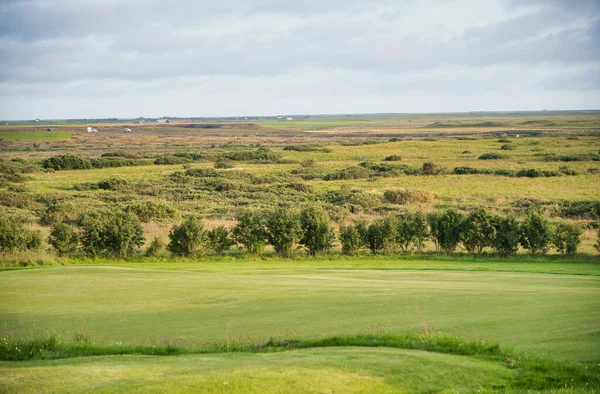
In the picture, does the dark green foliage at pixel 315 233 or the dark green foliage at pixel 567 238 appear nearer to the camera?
the dark green foliage at pixel 567 238

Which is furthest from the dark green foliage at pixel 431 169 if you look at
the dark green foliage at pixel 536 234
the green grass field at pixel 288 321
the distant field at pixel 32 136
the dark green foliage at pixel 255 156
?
the distant field at pixel 32 136

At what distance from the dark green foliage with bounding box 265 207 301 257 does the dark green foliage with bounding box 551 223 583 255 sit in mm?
11934

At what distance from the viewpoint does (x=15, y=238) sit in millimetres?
26766

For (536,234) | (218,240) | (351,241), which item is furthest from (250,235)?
(536,234)

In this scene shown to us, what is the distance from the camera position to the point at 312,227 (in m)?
29.8

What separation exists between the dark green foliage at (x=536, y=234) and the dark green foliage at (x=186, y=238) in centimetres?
1512

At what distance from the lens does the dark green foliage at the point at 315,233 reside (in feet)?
97.5

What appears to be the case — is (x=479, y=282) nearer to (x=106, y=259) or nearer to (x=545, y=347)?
(x=545, y=347)

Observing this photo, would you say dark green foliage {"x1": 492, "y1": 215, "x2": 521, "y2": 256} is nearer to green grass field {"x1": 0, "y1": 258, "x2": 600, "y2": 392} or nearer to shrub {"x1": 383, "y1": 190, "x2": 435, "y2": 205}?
green grass field {"x1": 0, "y1": 258, "x2": 600, "y2": 392}

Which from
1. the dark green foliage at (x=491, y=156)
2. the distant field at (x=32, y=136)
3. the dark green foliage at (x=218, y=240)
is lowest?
the dark green foliage at (x=218, y=240)

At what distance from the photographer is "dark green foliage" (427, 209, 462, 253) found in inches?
1155

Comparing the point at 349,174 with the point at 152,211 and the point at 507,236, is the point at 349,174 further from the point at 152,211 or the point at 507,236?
the point at 507,236

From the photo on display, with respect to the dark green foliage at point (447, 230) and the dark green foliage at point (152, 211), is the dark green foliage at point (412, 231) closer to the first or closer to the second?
the dark green foliage at point (447, 230)

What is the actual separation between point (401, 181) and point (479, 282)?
47.8m
